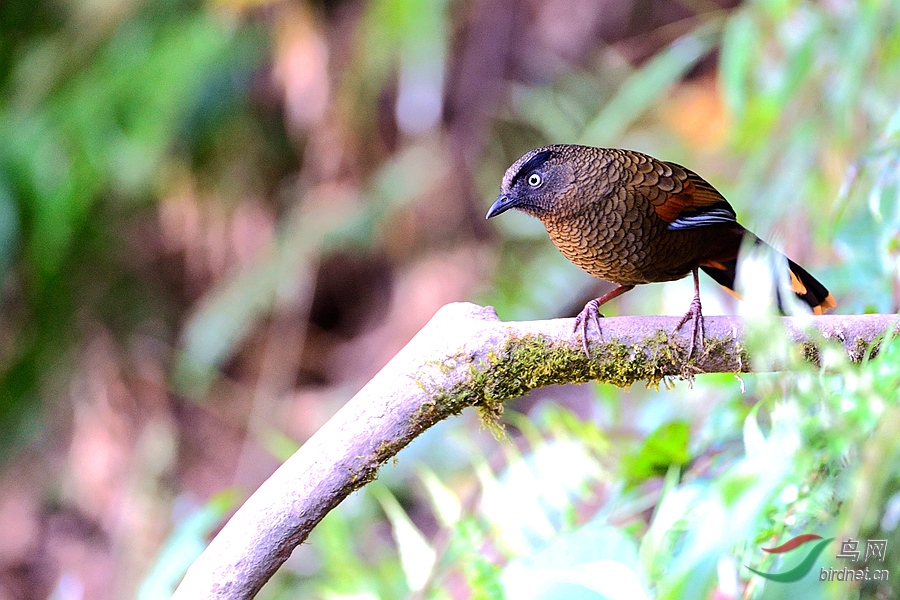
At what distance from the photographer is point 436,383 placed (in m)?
1.51

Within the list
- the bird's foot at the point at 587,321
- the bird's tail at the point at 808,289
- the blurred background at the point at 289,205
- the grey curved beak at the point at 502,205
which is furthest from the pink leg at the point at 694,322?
the blurred background at the point at 289,205

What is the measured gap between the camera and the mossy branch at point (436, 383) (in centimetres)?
148

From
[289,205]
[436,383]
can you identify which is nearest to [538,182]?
[436,383]

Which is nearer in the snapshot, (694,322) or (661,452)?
(694,322)

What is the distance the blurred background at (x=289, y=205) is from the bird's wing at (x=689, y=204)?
1.03 meters

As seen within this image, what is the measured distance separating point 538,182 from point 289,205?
426 cm

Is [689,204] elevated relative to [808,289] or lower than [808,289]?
elevated

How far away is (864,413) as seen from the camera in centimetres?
132

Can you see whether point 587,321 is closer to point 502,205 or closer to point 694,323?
point 694,323

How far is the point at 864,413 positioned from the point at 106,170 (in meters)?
4.94

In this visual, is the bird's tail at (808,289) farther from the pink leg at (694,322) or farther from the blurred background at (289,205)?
the blurred background at (289,205)

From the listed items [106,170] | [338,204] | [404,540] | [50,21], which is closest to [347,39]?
[338,204]

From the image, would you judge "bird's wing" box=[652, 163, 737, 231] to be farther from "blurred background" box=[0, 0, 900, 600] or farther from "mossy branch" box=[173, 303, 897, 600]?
"blurred background" box=[0, 0, 900, 600]

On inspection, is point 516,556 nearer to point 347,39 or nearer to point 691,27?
point 691,27
